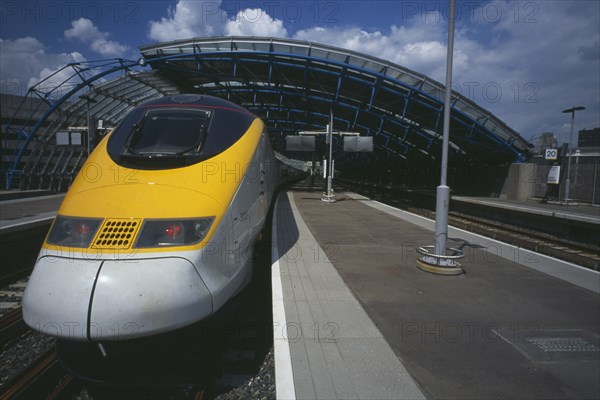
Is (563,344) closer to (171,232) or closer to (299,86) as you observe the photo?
(171,232)

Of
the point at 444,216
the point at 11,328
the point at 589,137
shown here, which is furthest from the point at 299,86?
the point at 589,137

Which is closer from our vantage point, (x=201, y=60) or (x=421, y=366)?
(x=421, y=366)

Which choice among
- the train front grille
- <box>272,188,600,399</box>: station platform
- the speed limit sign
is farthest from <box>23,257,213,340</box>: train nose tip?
the speed limit sign

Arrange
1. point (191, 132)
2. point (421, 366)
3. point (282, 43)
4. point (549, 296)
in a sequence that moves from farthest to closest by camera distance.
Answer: point (282, 43), point (549, 296), point (191, 132), point (421, 366)

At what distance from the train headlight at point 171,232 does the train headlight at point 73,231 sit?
0.49m

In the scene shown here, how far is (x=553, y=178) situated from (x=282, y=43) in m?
18.6

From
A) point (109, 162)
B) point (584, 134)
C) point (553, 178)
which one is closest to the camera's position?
point (109, 162)

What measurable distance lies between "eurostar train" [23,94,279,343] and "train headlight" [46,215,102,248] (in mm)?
12

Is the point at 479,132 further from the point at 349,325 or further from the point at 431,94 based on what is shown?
the point at 349,325

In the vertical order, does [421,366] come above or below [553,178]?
below

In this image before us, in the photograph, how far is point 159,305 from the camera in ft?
9.62

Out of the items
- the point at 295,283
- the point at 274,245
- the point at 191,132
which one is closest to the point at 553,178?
the point at 274,245

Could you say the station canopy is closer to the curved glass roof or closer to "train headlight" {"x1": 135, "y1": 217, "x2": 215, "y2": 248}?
the curved glass roof

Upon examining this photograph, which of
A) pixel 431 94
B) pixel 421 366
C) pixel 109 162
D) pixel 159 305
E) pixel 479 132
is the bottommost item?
pixel 421 366
